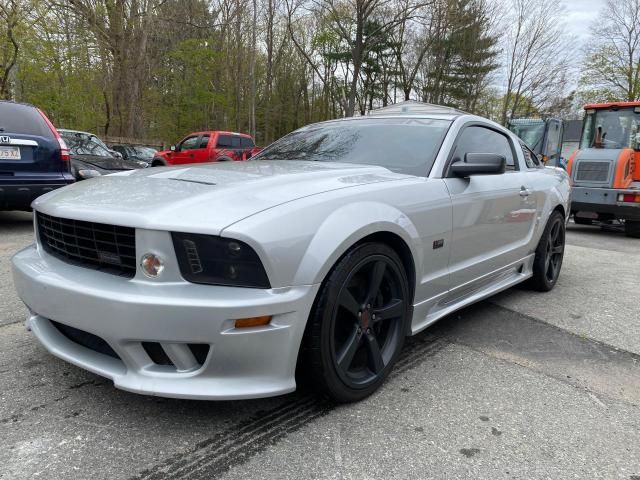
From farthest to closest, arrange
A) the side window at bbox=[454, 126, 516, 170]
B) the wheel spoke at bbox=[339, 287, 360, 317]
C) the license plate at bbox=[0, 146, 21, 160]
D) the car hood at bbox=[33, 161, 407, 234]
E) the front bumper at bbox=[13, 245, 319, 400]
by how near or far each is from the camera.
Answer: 1. the license plate at bbox=[0, 146, 21, 160]
2. the side window at bbox=[454, 126, 516, 170]
3. the wheel spoke at bbox=[339, 287, 360, 317]
4. the car hood at bbox=[33, 161, 407, 234]
5. the front bumper at bbox=[13, 245, 319, 400]

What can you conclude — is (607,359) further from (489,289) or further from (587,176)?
(587,176)

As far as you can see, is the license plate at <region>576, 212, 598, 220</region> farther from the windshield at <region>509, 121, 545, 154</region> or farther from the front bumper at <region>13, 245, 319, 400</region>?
the windshield at <region>509, 121, 545, 154</region>

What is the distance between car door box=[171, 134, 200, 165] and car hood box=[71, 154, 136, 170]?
6.39m

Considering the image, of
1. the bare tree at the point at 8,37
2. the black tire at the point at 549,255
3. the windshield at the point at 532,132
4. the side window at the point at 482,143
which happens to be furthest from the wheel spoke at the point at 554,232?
the bare tree at the point at 8,37

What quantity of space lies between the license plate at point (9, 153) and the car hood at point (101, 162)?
2.29 meters

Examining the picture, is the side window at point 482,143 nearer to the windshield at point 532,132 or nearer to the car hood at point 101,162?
the car hood at point 101,162

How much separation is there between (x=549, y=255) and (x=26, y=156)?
5768 mm

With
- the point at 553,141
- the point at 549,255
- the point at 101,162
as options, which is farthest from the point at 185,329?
the point at 553,141

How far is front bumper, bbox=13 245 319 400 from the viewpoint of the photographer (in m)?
1.74

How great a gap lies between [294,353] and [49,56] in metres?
19.9

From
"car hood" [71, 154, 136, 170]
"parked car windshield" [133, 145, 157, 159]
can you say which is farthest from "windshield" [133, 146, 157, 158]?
"car hood" [71, 154, 136, 170]

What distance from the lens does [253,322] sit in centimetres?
182

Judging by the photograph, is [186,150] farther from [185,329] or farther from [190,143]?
[185,329]

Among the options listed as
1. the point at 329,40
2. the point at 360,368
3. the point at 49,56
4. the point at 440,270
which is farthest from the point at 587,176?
the point at 329,40
